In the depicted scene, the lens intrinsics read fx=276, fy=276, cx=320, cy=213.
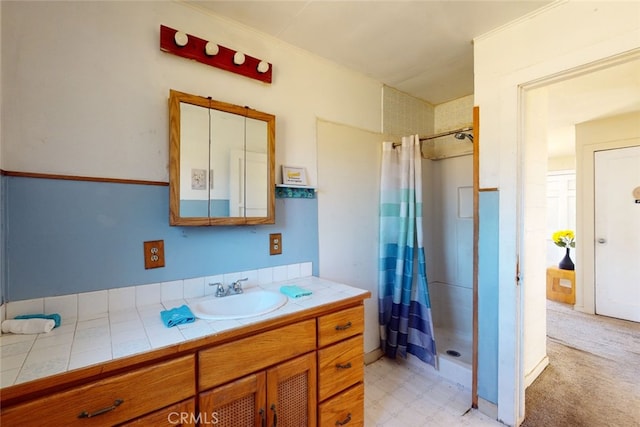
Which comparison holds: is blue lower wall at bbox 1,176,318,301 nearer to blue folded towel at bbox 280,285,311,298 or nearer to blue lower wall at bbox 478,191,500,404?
blue folded towel at bbox 280,285,311,298

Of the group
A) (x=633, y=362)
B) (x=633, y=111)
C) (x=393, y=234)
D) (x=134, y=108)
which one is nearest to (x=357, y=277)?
(x=393, y=234)

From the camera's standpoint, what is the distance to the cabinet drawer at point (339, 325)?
136 centimetres

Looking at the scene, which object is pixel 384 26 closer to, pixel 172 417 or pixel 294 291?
pixel 294 291

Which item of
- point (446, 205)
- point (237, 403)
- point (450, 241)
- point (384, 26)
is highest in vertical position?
point (384, 26)

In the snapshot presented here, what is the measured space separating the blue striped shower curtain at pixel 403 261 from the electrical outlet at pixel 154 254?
1.63 metres

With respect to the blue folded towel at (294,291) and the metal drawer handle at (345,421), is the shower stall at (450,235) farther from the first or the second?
the blue folded towel at (294,291)

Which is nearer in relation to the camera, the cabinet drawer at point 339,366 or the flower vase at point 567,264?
the cabinet drawer at point 339,366

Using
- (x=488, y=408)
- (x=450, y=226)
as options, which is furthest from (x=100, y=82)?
(x=450, y=226)

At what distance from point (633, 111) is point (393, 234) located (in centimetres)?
308

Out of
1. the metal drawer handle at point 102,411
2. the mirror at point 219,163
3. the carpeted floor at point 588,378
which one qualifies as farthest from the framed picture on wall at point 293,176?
the carpeted floor at point 588,378

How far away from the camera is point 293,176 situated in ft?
5.99

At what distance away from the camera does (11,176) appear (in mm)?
1075

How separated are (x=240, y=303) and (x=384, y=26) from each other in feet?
5.95

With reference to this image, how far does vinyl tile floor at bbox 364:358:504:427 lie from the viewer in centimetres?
170
